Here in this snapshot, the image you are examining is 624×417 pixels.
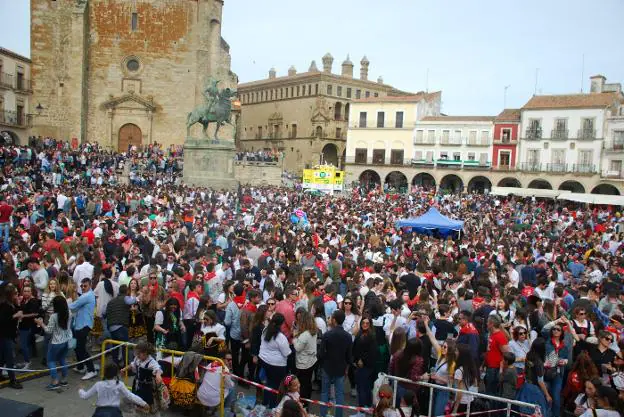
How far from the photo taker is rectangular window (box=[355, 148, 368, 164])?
5502cm

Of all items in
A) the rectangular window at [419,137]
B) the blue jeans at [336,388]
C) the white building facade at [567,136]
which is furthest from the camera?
the rectangular window at [419,137]

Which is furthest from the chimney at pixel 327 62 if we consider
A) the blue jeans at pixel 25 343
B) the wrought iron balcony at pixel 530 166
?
the blue jeans at pixel 25 343

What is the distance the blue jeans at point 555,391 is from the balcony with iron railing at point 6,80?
3861 cm

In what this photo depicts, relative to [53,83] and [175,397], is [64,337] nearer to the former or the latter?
[175,397]

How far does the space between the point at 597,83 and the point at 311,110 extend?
28.5m

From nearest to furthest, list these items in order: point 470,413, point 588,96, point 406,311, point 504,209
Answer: point 470,413, point 406,311, point 504,209, point 588,96

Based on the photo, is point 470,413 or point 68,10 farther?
point 68,10

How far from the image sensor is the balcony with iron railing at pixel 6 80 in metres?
36.2

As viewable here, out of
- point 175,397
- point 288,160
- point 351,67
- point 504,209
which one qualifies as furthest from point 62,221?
point 351,67

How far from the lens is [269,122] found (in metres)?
68.2

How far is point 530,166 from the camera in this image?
46281mm

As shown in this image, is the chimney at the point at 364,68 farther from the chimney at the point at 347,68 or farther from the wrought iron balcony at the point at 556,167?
the wrought iron balcony at the point at 556,167

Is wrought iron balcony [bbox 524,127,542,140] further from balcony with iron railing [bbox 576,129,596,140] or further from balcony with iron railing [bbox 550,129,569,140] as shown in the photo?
balcony with iron railing [bbox 576,129,596,140]

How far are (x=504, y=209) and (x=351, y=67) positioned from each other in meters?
38.5
